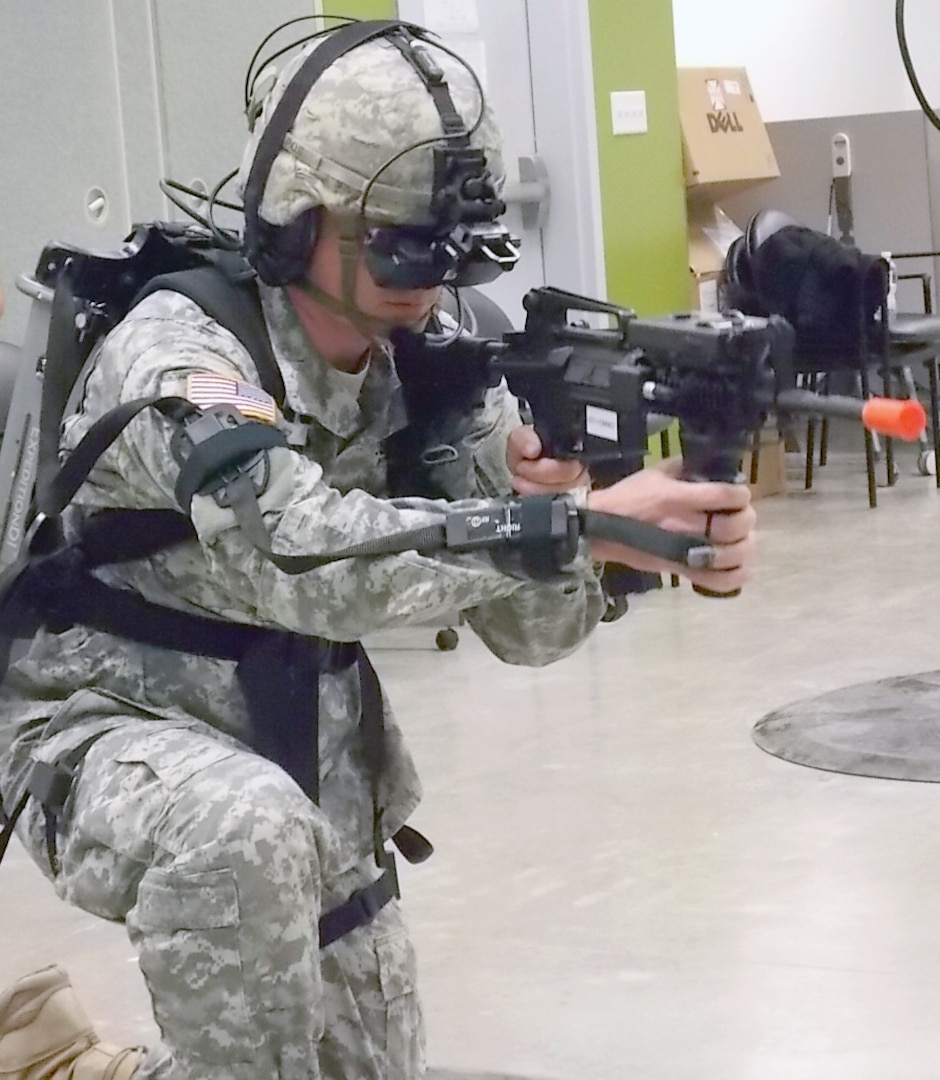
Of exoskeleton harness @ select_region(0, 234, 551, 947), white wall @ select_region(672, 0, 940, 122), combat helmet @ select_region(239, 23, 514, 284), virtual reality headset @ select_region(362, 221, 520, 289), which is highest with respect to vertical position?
white wall @ select_region(672, 0, 940, 122)

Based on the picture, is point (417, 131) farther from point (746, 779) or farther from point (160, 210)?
point (160, 210)

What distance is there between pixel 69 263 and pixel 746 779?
155 centimetres

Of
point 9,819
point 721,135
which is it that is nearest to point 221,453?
point 9,819

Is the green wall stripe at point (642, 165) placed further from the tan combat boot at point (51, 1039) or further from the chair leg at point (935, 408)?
the tan combat boot at point (51, 1039)

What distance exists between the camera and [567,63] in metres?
4.57

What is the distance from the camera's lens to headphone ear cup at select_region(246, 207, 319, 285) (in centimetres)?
151

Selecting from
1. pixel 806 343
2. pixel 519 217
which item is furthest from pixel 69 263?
pixel 519 217

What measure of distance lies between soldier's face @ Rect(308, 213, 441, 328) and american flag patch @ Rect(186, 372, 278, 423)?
0.18 metres

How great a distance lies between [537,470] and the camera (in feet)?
5.26

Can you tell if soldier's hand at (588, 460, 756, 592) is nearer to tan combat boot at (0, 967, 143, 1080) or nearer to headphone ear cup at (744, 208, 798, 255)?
tan combat boot at (0, 967, 143, 1080)

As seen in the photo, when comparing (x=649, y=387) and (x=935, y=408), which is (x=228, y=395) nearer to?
(x=649, y=387)

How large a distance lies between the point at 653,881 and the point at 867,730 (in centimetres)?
74

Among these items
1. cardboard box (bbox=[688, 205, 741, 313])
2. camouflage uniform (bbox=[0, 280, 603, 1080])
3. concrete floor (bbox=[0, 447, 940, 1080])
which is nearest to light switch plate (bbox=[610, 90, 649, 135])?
cardboard box (bbox=[688, 205, 741, 313])

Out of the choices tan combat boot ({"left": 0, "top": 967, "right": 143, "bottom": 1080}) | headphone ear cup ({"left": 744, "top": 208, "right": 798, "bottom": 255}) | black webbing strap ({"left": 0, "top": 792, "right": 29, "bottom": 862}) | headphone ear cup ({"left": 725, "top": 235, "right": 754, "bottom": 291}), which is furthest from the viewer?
headphone ear cup ({"left": 744, "top": 208, "right": 798, "bottom": 255})
